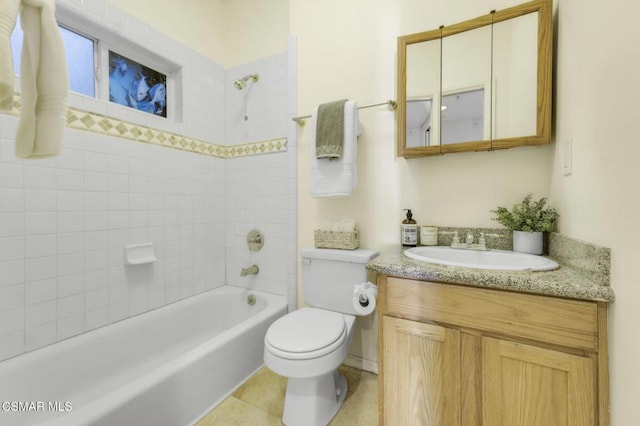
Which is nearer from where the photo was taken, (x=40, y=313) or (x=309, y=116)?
(x=40, y=313)

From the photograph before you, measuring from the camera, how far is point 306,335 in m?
1.23

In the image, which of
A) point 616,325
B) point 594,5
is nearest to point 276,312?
point 616,325

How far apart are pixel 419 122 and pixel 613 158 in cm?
81

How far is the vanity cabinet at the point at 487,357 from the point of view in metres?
0.77

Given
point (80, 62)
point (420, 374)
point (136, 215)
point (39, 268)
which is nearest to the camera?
point (420, 374)

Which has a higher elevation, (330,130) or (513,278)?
(330,130)

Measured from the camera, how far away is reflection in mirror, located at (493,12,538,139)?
119cm

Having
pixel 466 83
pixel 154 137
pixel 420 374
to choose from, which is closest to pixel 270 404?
pixel 420 374

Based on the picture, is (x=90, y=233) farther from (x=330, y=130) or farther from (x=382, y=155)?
(x=382, y=155)

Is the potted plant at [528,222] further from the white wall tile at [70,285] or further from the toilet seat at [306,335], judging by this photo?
the white wall tile at [70,285]

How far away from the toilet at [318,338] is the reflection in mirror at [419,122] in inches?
26.3

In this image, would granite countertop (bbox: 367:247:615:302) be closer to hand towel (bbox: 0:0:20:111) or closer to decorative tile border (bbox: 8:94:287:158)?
hand towel (bbox: 0:0:20:111)

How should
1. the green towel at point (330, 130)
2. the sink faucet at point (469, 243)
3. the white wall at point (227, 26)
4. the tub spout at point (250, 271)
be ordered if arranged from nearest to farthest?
the sink faucet at point (469, 243) < the green towel at point (330, 130) < the white wall at point (227, 26) < the tub spout at point (250, 271)

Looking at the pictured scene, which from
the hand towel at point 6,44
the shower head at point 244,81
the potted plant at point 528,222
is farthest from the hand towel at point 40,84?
the potted plant at point 528,222
